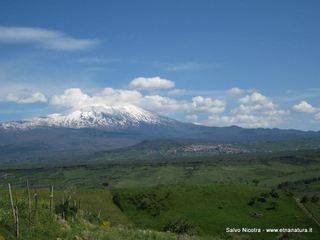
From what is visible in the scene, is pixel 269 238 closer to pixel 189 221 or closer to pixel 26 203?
pixel 189 221

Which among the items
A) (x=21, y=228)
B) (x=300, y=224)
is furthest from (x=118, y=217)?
(x=21, y=228)

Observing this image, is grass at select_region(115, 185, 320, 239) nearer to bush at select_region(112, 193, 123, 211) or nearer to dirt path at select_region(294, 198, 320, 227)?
bush at select_region(112, 193, 123, 211)

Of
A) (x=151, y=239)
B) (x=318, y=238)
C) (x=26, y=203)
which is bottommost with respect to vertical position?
(x=318, y=238)

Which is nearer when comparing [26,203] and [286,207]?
[26,203]

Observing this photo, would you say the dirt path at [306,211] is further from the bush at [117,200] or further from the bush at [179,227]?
the bush at [117,200]

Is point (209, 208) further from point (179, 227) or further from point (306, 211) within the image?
point (306, 211)

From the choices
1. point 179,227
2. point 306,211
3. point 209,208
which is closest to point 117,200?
point 209,208

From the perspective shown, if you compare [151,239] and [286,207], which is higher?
[151,239]

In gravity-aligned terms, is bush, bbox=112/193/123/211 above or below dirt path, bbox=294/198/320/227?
above

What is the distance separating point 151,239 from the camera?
37000 mm

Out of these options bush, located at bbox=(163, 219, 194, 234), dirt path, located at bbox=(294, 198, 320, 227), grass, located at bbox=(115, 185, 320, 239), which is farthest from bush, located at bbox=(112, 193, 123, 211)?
dirt path, located at bbox=(294, 198, 320, 227)

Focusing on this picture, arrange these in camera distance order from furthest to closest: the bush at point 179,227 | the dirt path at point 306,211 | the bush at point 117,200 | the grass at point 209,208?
the bush at point 117,200 → the dirt path at point 306,211 → the grass at point 209,208 → the bush at point 179,227

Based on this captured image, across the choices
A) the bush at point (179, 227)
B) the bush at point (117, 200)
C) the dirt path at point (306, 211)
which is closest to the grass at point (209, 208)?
the bush at point (117, 200)

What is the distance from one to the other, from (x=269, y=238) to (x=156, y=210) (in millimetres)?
26964
